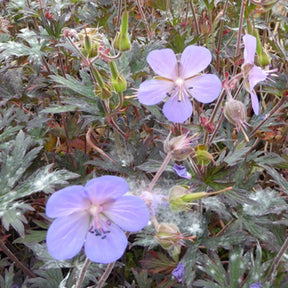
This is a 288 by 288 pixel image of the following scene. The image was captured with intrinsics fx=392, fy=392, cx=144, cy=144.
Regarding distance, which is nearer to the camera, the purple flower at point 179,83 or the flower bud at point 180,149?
the flower bud at point 180,149

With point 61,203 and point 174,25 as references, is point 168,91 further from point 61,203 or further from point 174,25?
point 174,25

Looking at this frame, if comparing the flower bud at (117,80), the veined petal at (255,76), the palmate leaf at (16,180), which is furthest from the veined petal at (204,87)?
the palmate leaf at (16,180)

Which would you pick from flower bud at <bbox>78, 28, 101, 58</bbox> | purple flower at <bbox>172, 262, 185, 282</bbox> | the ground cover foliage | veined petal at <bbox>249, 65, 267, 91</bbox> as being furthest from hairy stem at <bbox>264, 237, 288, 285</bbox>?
flower bud at <bbox>78, 28, 101, 58</bbox>

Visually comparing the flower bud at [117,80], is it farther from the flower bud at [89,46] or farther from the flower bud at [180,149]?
the flower bud at [180,149]

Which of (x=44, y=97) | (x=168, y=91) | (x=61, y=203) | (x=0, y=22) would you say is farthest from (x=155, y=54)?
(x=0, y=22)

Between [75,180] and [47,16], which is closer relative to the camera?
[75,180]
